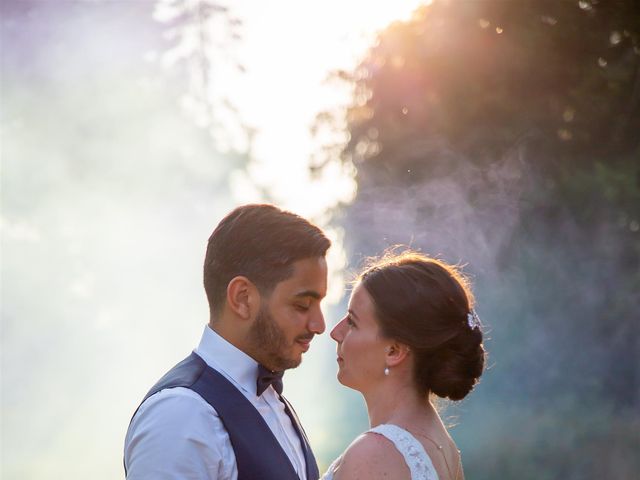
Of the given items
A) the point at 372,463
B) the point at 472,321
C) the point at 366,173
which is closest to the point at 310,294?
the point at 472,321

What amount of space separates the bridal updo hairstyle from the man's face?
8.4 inches

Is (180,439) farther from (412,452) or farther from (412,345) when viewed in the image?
(412,345)

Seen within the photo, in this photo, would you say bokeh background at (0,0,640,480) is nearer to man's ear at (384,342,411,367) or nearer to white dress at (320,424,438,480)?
man's ear at (384,342,411,367)

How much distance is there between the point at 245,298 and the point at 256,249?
0.17 meters

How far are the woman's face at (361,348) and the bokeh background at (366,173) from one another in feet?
1.64

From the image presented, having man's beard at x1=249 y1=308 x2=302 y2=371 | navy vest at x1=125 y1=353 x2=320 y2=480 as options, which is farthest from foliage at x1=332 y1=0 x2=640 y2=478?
navy vest at x1=125 y1=353 x2=320 y2=480

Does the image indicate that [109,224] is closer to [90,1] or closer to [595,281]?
[90,1]

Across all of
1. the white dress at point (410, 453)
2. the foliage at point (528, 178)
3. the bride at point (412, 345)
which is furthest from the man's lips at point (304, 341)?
the foliage at point (528, 178)

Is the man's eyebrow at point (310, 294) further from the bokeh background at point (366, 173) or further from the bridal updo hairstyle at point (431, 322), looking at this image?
the bokeh background at point (366, 173)

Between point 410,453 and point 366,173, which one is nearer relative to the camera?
point 410,453

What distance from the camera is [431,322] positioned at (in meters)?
3.11

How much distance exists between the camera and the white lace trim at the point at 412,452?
2.85m

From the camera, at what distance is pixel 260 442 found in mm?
3016

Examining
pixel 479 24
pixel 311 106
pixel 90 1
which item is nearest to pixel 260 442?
pixel 479 24
